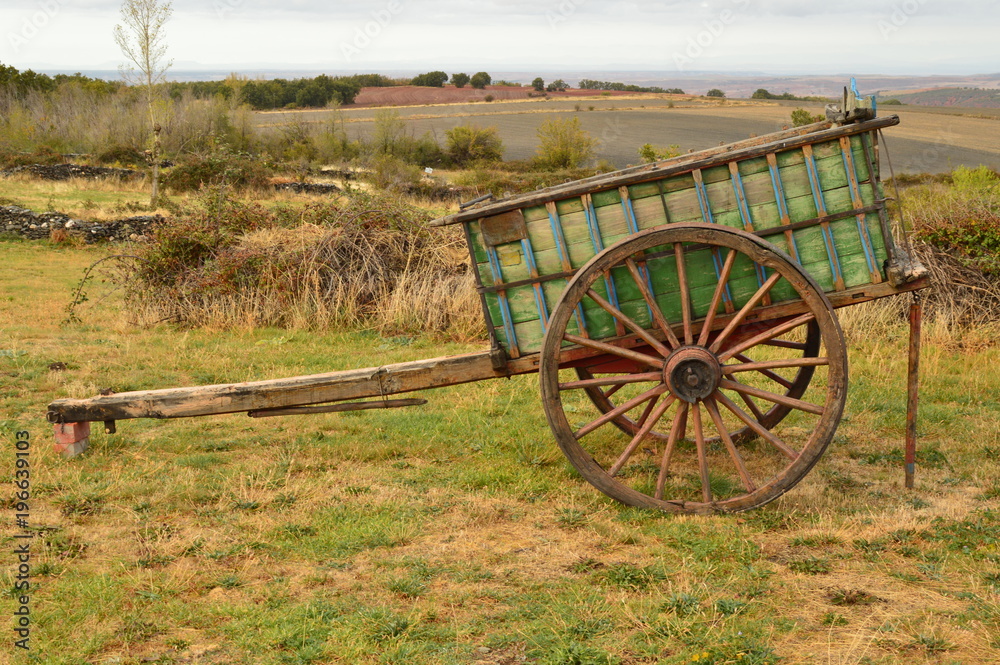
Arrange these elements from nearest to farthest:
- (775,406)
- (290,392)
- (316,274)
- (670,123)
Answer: (290,392), (775,406), (316,274), (670,123)

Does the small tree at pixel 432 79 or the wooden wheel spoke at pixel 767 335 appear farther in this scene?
the small tree at pixel 432 79

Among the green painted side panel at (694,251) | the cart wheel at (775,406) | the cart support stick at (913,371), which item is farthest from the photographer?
the cart wheel at (775,406)

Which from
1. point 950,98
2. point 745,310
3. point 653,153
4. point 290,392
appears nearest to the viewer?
point 745,310

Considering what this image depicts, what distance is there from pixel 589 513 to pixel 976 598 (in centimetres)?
200

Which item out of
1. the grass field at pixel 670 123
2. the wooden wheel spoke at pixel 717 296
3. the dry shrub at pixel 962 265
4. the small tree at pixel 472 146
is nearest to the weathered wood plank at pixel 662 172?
the wooden wheel spoke at pixel 717 296

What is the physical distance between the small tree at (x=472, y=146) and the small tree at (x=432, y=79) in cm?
4718

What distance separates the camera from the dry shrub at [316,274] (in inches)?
406

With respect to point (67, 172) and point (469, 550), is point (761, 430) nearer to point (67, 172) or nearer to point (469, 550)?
point (469, 550)

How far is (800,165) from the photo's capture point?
4.46 meters

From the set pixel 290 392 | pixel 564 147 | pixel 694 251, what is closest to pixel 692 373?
pixel 694 251

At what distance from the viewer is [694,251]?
462 centimetres

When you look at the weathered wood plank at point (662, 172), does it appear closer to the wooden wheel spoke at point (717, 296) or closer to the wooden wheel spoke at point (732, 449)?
the wooden wheel spoke at point (717, 296)

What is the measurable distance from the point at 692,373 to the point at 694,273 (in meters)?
0.58

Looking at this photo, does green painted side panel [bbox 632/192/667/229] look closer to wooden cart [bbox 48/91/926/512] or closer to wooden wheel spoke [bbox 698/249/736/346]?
wooden cart [bbox 48/91/926/512]
